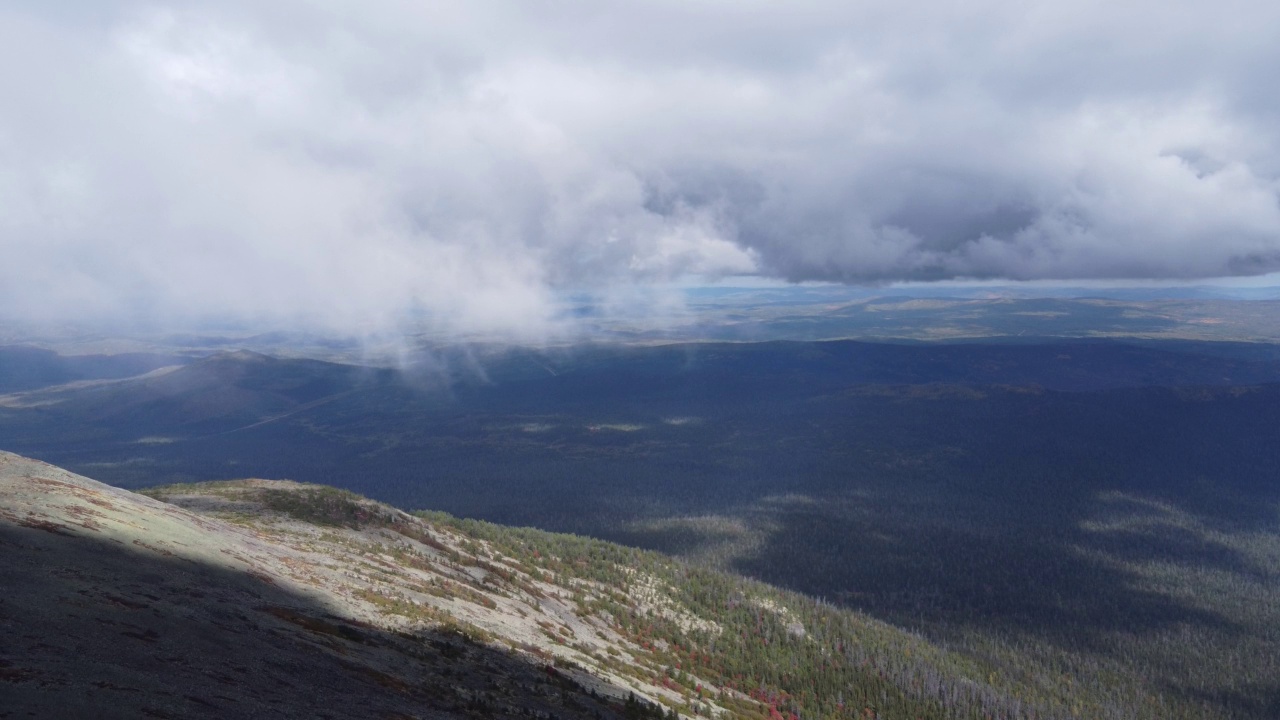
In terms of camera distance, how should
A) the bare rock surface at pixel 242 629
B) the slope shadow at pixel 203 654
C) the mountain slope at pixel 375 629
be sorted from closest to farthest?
the slope shadow at pixel 203 654 < the bare rock surface at pixel 242 629 < the mountain slope at pixel 375 629

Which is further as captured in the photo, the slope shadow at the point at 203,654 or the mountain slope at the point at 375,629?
the mountain slope at the point at 375,629

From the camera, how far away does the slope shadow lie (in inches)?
1016

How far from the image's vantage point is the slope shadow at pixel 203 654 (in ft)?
84.6

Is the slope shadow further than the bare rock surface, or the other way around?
the bare rock surface

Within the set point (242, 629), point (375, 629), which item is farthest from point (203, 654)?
point (375, 629)

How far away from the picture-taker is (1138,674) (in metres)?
151

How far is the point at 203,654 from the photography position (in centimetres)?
3238

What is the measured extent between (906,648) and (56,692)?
449 feet

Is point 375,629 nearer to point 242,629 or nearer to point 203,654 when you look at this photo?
point 242,629

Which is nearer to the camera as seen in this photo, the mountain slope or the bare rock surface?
the bare rock surface

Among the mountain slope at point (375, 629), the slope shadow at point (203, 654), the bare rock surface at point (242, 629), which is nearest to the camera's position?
the slope shadow at point (203, 654)

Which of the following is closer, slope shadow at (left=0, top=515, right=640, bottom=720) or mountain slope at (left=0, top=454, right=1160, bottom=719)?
slope shadow at (left=0, top=515, right=640, bottom=720)

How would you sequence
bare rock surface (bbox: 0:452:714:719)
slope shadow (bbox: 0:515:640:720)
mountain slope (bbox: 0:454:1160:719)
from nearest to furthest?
slope shadow (bbox: 0:515:640:720)
bare rock surface (bbox: 0:452:714:719)
mountain slope (bbox: 0:454:1160:719)

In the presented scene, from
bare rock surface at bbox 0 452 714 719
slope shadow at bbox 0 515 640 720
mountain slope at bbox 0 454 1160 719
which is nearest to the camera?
slope shadow at bbox 0 515 640 720
